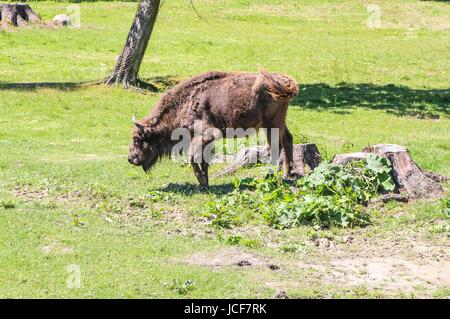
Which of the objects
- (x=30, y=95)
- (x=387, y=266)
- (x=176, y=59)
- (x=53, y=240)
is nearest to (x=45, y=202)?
(x=53, y=240)

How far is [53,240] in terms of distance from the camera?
39.8 feet

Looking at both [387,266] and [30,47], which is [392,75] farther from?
[387,266]

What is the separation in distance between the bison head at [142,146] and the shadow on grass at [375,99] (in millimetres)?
9747

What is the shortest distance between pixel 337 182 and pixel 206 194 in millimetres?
2210

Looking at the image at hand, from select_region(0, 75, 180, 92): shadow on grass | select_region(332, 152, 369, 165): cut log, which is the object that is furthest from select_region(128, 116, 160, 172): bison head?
select_region(0, 75, 180, 92): shadow on grass

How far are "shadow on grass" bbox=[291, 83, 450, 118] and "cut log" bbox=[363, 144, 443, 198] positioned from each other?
9.86 metres

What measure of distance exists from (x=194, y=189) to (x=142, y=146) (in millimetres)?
1215

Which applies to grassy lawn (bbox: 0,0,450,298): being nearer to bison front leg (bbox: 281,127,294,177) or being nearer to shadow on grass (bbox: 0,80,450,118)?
shadow on grass (bbox: 0,80,450,118)

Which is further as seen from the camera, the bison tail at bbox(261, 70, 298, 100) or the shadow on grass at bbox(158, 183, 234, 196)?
the bison tail at bbox(261, 70, 298, 100)

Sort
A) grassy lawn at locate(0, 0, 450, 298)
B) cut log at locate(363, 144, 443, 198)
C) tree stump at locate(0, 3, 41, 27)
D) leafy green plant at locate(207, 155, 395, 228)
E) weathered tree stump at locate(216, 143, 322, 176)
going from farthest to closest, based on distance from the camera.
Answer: tree stump at locate(0, 3, 41, 27)
weathered tree stump at locate(216, 143, 322, 176)
cut log at locate(363, 144, 443, 198)
leafy green plant at locate(207, 155, 395, 228)
grassy lawn at locate(0, 0, 450, 298)

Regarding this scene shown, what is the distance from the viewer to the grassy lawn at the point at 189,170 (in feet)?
35.6

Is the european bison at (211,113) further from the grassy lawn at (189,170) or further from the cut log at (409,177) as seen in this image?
the cut log at (409,177)

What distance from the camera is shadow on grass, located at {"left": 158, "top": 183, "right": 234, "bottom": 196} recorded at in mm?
14953

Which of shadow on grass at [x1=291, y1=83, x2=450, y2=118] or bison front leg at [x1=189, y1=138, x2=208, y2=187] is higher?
bison front leg at [x1=189, y1=138, x2=208, y2=187]
